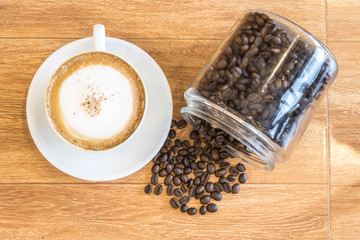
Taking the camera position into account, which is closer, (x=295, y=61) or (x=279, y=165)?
(x=295, y=61)

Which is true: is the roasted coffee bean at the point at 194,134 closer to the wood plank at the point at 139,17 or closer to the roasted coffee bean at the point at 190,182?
the roasted coffee bean at the point at 190,182

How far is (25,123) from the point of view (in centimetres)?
105

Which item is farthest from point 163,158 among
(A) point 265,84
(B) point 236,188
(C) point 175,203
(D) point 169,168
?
(A) point 265,84

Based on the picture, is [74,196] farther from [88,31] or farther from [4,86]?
[88,31]

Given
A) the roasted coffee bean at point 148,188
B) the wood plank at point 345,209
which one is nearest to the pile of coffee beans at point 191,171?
the roasted coffee bean at point 148,188

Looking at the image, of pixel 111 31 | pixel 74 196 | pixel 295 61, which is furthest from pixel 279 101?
pixel 74 196

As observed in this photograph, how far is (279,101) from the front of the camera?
857 mm

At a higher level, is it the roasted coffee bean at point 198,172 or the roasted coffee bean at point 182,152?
the roasted coffee bean at point 182,152

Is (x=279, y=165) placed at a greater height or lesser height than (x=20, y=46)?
lesser

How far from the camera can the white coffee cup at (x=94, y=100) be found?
878mm

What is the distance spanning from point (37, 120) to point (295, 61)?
70 cm

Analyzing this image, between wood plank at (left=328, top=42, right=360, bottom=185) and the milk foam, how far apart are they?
2.18 feet

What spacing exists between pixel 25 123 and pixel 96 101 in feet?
1.04

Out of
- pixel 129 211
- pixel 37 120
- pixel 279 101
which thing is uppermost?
pixel 279 101
